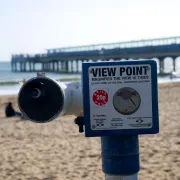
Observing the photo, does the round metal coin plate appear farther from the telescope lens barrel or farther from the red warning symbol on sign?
the telescope lens barrel

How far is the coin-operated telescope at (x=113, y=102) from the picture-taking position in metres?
1.67

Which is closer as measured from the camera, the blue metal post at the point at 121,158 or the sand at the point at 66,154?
the blue metal post at the point at 121,158

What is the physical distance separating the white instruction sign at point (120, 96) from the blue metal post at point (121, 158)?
90 mm

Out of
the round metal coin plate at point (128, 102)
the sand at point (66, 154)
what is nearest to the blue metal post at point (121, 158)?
the round metal coin plate at point (128, 102)

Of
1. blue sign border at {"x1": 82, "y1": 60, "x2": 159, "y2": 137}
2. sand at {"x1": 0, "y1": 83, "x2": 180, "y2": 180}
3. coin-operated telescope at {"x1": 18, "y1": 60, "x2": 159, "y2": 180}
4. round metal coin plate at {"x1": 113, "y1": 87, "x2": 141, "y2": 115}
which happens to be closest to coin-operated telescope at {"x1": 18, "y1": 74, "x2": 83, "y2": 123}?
coin-operated telescope at {"x1": 18, "y1": 60, "x2": 159, "y2": 180}

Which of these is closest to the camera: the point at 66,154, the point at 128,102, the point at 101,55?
the point at 128,102

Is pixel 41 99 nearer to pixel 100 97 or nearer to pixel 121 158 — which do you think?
pixel 100 97

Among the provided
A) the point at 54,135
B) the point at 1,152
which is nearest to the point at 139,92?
the point at 1,152

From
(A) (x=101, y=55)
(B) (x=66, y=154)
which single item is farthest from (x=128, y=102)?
(A) (x=101, y=55)

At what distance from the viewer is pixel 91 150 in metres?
6.45

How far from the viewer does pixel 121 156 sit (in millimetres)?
1742

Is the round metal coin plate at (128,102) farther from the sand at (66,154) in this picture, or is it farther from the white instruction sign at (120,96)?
the sand at (66,154)

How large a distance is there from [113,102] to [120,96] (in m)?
0.04

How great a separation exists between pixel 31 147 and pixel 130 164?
5.45 m
